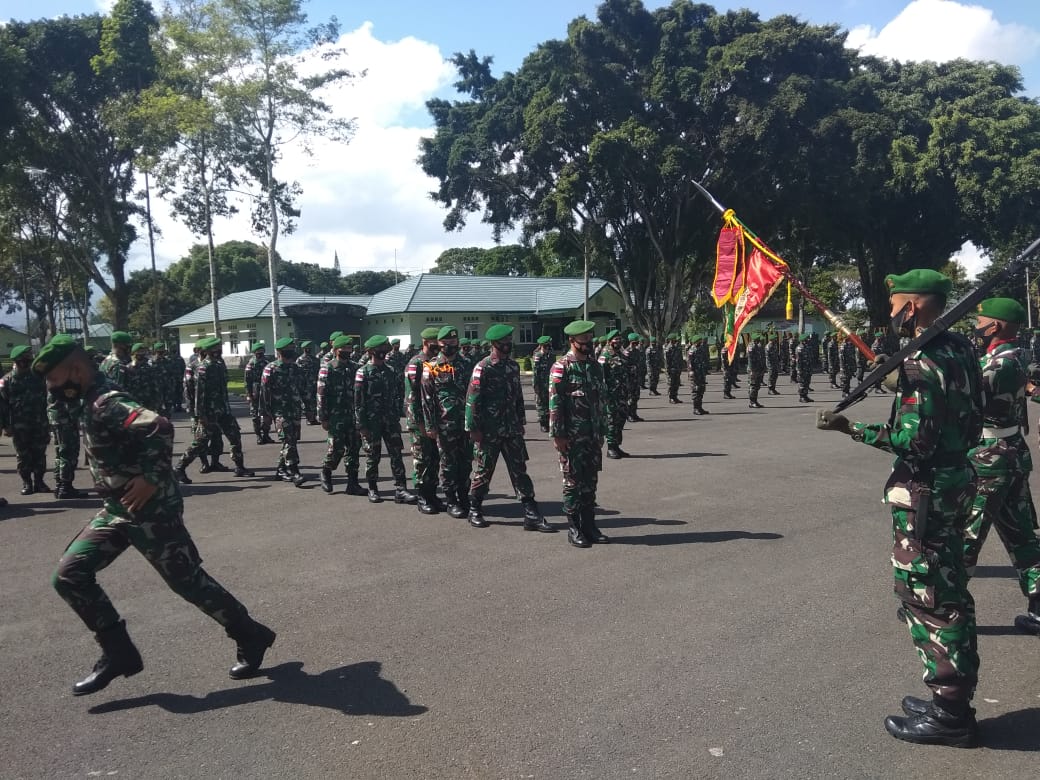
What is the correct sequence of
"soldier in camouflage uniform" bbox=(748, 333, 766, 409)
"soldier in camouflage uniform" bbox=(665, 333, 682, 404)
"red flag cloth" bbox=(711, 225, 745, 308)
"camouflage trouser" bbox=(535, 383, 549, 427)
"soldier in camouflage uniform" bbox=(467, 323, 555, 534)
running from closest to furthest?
"soldier in camouflage uniform" bbox=(467, 323, 555, 534) < "red flag cloth" bbox=(711, 225, 745, 308) < "camouflage trouser" bbox=(535, 383, 549, 427) < "soldier in camouflage uniform" bbox=(748, 333, 766, 409) < "soldier in camouflage uniform" bbox=(665, 333, 682, 404)

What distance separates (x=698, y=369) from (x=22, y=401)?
13.2 meters

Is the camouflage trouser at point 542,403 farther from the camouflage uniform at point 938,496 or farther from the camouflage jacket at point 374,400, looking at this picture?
the camouflage uniform at point 938,496

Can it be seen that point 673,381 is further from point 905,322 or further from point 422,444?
point 905,322

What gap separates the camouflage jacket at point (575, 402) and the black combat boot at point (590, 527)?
63cm

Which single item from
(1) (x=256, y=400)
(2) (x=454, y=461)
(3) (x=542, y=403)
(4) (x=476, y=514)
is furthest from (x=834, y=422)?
(1) (x=256, y=400)

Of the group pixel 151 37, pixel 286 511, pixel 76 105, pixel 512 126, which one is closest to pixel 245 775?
pixel 286 511

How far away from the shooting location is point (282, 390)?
10891 millimetres

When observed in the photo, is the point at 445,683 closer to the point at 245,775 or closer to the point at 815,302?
the point at 245,775

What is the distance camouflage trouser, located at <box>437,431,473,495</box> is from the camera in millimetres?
8180

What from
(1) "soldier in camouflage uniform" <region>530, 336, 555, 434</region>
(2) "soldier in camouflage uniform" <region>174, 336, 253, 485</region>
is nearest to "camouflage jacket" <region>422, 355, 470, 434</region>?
(2) "soldier in camouflage uniform" <region>174, 336, 253, 485</region>

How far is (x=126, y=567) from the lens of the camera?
6406 mm

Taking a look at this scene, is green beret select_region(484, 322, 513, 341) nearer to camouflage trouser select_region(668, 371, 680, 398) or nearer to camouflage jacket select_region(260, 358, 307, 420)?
camouflage jacket select_region(260, 358, 307, 420)

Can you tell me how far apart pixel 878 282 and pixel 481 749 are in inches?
1575

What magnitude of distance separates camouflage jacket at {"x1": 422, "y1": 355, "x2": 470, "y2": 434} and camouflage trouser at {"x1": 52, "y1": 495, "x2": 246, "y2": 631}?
13.1ft
